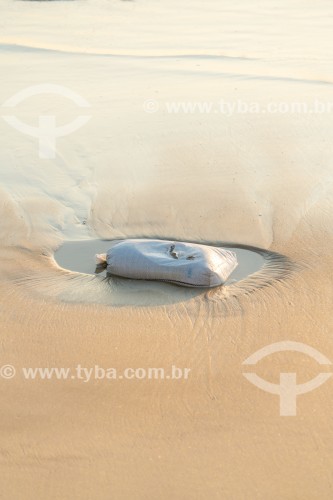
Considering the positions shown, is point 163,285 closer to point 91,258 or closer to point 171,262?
point 171,262

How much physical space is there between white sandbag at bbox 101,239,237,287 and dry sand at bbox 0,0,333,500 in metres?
0.10

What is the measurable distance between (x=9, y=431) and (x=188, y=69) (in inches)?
243

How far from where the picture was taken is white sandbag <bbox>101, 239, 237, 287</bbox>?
5422 mm

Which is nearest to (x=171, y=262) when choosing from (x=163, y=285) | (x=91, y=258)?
(x=163, y=285)

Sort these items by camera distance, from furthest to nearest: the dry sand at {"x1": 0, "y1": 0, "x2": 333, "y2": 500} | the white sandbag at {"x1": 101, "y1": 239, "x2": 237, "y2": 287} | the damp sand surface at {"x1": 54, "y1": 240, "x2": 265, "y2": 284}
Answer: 1. the damp sand surface at {"x1": 54, "y1": 240, "x2": 265, "y2": 284}
2. the white sandbag at {"x1": 101, "y1": 239, "x2": 237, "y2": 287}
3. the dry sand at {"x1": 0, "y1": 0, "x2": 333, "y2": 500}

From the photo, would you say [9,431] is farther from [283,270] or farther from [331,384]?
[283,270]

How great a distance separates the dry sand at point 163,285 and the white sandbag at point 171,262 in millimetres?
99

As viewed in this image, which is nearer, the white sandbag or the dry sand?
the dry sand

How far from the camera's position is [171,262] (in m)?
5.47

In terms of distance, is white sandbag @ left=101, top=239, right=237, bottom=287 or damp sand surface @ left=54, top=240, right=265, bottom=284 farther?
damp sand surface @ left=54, top=240, right=265, bottom=284

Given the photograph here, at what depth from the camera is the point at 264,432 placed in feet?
13.8

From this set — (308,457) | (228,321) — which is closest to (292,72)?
(228,321)

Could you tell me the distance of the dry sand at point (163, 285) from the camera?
4039mm

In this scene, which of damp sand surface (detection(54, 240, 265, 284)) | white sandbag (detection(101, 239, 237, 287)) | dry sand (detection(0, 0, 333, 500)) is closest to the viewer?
dry sand (detection(0, 0, 333, 500))
